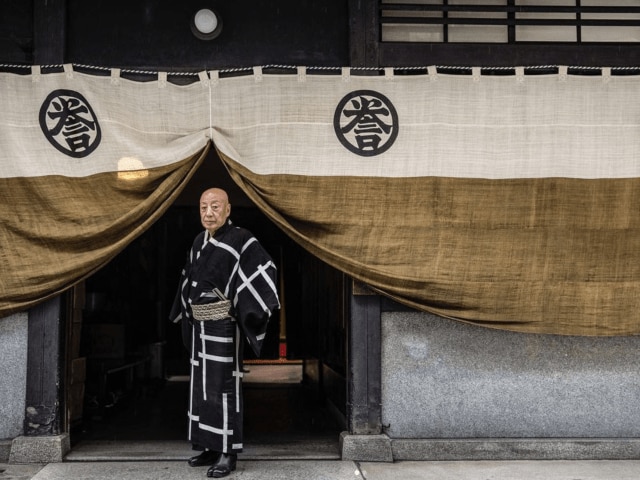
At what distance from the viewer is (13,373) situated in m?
5.49

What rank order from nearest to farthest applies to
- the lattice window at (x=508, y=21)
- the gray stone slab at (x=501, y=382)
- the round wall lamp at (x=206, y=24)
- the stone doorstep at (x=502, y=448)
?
the stone doorstep at (x=502, y=448), the gray stone slab at (x=501, y=382), the round wall lamp at (x=206, y=24), the lattice window at (x=508, y=21)

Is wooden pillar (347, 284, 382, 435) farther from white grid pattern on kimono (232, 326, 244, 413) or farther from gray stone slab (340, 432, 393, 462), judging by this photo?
white grid pattern on kimono (232, 326, 244, 413)

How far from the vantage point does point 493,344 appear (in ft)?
18.7

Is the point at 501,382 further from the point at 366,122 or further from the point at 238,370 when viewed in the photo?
the point at 366,122

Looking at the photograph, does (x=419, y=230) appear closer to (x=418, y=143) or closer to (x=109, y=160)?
(x=418, y=143)

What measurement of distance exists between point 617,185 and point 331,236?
102 inches

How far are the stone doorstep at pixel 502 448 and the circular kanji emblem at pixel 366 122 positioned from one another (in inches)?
101

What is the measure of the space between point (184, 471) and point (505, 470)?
2.65m

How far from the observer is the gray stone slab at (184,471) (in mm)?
4961

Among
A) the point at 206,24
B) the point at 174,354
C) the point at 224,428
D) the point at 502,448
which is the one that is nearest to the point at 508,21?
the point at 206,24

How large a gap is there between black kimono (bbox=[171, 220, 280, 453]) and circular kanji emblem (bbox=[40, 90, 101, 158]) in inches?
55.4

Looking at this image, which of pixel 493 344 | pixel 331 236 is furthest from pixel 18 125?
pixel 493 344

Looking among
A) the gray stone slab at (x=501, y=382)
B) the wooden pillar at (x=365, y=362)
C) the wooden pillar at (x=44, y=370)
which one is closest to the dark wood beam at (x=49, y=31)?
the wooden pillar at (x=44, y=370)

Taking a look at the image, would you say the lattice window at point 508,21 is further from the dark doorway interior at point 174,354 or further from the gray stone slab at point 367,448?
the gray stone slab at point 367,448
